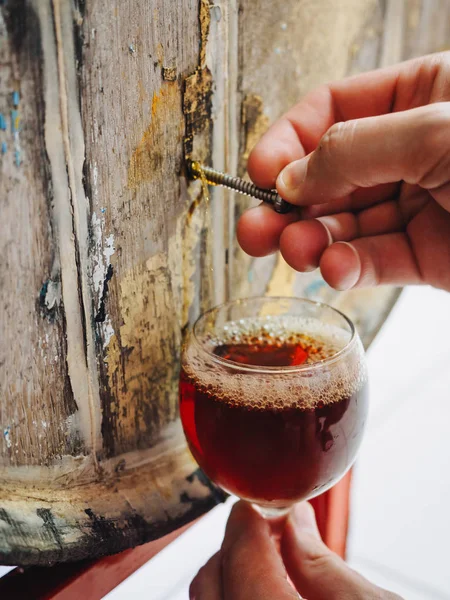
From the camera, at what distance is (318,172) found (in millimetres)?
635

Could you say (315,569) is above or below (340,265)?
below

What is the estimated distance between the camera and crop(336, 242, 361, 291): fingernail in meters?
0.74

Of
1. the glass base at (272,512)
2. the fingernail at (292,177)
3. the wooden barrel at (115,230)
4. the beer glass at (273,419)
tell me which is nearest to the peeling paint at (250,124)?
the wooden barrel at (115,230)

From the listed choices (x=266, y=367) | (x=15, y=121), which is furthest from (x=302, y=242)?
(x=15, y=121)

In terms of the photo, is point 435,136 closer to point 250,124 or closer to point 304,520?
point 250,124

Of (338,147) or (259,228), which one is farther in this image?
(259,228)

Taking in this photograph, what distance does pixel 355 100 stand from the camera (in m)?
0.79

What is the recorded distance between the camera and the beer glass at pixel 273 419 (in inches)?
24.0

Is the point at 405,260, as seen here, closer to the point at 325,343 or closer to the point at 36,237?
the point at 325,343

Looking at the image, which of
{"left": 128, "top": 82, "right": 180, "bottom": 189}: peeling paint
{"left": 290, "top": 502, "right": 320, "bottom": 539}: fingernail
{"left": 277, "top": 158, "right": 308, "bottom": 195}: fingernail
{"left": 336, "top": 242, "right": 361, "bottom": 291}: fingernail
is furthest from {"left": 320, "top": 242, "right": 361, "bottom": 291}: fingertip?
{"left": 290, "top": 502, "right": 320, "bottom": 539}: fingernail

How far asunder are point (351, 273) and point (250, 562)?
0.36 metres

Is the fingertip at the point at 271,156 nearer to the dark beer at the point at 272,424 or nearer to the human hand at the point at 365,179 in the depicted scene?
the human hand at the point at 365,179

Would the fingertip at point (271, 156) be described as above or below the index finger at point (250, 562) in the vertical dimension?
above

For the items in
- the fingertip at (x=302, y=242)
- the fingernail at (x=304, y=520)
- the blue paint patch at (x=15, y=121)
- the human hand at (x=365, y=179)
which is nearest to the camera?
the blue paint patch at (x=15, y=121)
